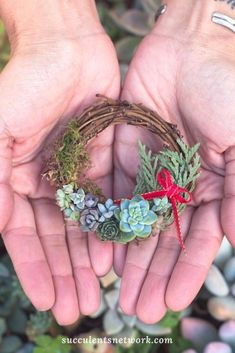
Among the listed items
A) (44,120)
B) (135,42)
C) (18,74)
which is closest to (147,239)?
(44,120)

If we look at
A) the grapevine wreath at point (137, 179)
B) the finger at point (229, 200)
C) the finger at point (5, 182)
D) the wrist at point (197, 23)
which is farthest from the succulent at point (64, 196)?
the wrist at point (197, 23)

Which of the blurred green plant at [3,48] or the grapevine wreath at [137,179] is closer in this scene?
the grapevine wreath at [137,179]

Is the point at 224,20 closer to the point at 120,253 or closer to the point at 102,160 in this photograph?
the point at 102,160

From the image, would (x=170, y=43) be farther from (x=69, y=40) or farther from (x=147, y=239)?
(x=147, y=239)

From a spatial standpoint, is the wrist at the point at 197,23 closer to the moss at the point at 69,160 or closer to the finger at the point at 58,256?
the moss at the point at 69,160

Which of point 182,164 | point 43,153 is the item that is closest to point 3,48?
point 43,153

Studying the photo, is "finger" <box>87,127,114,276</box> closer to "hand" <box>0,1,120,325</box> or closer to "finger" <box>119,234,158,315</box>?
"hand" <box>0,1,120,325</box>

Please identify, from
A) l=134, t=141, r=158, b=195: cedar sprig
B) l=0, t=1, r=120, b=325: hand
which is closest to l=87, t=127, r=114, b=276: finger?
l=0, t=1, r=120, b=325: hand
